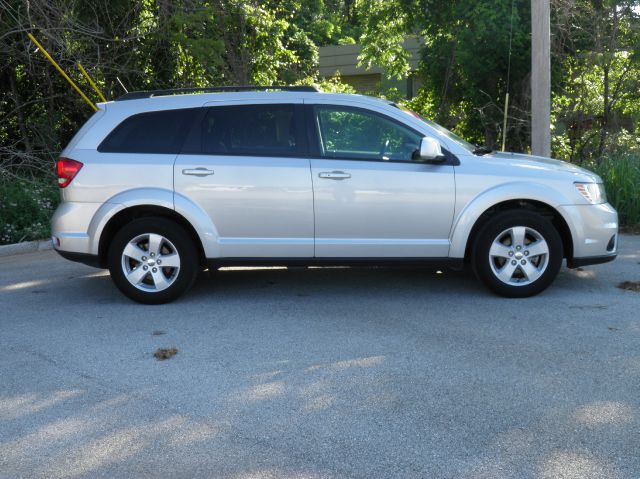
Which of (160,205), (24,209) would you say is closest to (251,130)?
(160,205)

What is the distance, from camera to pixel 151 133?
6977 millimetres

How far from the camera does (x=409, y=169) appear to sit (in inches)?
265

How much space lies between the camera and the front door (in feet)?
22.0

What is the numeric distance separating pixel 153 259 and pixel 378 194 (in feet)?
6.85

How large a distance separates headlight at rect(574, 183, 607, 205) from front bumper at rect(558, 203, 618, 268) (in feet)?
0.19

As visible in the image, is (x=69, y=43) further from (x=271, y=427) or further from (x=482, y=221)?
(x=271, y=427)

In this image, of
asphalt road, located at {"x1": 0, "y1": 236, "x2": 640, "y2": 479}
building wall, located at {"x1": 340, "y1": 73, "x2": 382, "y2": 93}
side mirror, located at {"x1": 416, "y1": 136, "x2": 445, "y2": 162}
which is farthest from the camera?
building wall, located at {"x1": 340, "y1": 73, "x2": 382, "y2": 93}

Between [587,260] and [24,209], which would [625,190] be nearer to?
[587,260]

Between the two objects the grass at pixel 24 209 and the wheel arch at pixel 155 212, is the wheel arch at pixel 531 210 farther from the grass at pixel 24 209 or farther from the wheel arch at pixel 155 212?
the grass at pixel 24 209

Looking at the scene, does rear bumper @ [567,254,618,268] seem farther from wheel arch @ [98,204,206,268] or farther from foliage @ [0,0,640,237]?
foliage @ [0,0,640,237]

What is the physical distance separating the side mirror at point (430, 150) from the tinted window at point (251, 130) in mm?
1110

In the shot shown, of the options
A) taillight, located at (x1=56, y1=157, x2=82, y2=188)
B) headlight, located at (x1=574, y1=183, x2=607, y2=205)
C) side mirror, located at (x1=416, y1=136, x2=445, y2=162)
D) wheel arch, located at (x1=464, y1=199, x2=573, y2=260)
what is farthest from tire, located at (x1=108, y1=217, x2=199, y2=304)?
headlight, located at (x1=574, y1=183, x2=607, y2=205)

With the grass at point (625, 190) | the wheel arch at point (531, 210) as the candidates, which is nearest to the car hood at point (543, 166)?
the wheel arch at point (531, 210)

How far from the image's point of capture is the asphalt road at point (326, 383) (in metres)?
3.78
